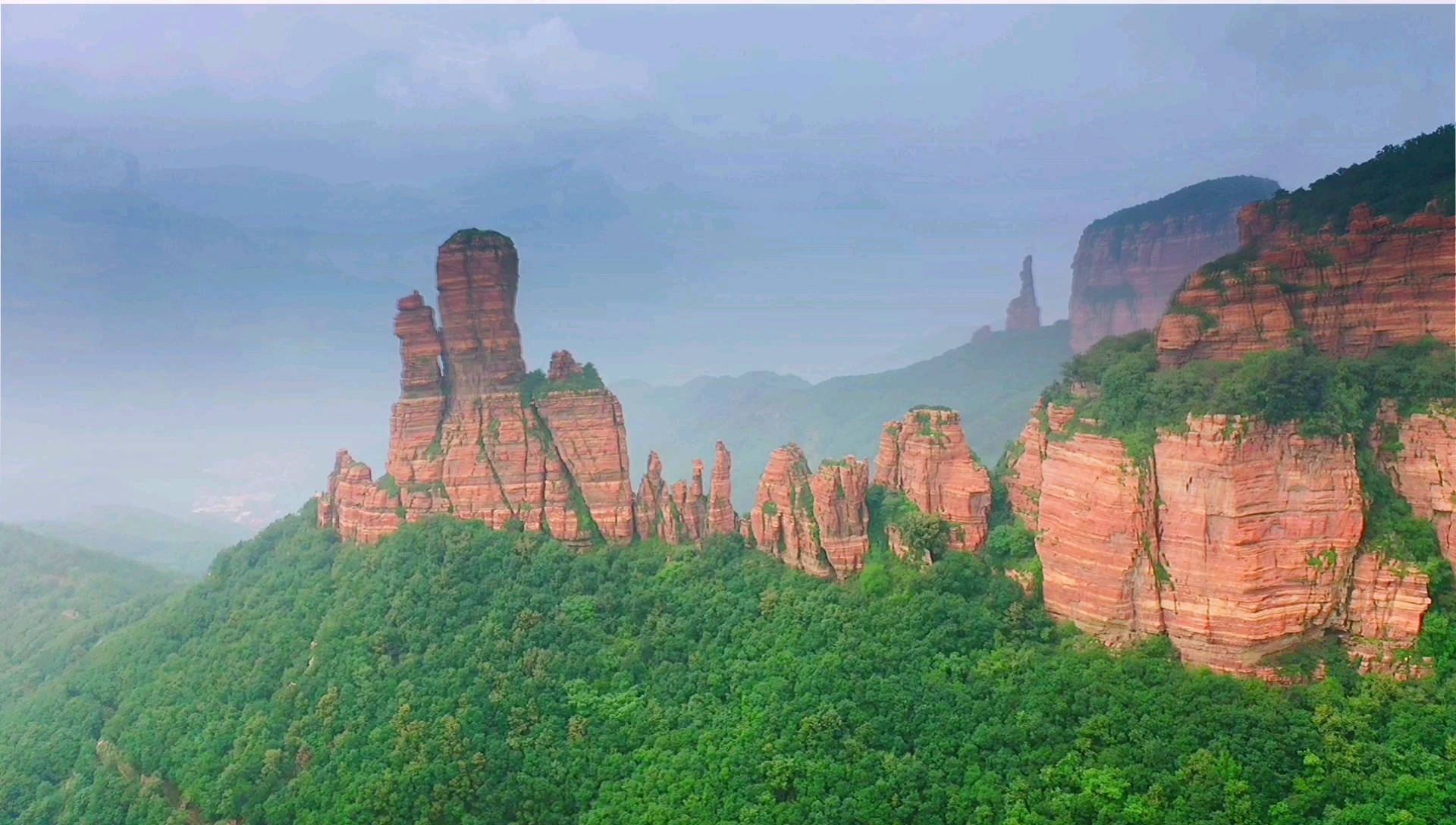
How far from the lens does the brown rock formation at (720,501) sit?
36.2 meters

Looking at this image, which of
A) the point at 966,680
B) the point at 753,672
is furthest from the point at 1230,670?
the point at 753,672

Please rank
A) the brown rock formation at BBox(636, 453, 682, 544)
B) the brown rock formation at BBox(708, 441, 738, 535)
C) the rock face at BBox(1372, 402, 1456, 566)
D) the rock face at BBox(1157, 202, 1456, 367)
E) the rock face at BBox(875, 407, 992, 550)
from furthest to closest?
the brown rock formation at BBox(636, 453, 682, 544) → the brown rock formation at BBox(708, 441, 738, 535) → the rock face at BBox(875, 407, 992, 550) → the rock face at BBox(1157, 202, 1456, 367) → the rock face at BBox(1372, 402, 1456, 566)

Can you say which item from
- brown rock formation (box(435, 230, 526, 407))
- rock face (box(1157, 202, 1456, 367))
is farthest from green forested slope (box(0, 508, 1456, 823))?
rock face (box(1157, 202, 1456, 367))

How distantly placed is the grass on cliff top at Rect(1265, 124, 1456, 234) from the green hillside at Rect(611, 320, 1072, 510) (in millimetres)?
43024

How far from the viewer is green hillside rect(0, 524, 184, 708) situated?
4660cm

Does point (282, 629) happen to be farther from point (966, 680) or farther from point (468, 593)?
point (966, 680)

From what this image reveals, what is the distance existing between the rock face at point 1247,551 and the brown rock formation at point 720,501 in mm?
17533

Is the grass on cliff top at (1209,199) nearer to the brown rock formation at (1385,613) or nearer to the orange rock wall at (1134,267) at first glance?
the orange rock wall at (1134,267)

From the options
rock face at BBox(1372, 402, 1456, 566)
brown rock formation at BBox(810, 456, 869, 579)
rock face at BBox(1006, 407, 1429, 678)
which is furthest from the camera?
brown rock formation at BBox(810, 456, 869, 579)

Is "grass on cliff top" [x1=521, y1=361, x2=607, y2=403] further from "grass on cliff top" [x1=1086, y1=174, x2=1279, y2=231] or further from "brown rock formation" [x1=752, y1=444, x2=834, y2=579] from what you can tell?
"grass on cliff top" [x1=1086, y1=174, x2=1279, y2=231]

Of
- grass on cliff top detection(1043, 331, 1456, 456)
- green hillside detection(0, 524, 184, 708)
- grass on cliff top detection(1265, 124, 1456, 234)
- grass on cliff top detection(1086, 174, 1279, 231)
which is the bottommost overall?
green hillside detection(0, 524, 184, 708)

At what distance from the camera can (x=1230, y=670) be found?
901 inches

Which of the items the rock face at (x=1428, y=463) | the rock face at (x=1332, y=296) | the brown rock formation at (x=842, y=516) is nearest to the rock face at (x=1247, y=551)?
the rock face at (x=1428, y=463)

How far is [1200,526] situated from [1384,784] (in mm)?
7742
